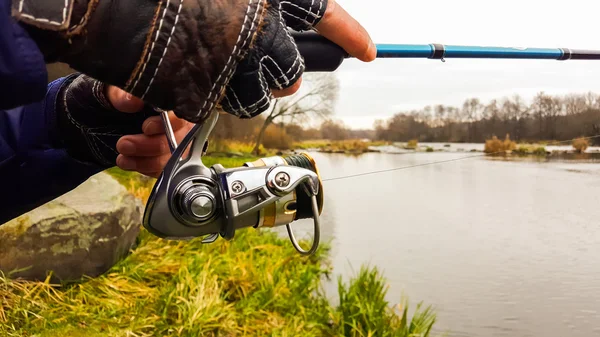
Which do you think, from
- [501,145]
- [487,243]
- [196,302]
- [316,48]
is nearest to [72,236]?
[196,302]

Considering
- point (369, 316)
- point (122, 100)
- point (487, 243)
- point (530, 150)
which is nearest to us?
point (122, 100)

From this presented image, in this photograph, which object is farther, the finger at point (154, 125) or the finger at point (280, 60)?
the finger at point (154, 125)

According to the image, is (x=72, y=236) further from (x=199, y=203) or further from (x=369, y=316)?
(x=199, y=203)

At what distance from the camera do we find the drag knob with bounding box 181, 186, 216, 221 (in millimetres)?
949

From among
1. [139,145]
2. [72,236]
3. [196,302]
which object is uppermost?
[139,145]

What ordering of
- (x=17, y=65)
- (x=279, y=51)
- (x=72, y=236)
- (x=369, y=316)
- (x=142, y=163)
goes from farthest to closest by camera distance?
(x=369, y=316), (x=72, y=236), (x=142, y=163), (x=279, y=51), (x=17, y=65)

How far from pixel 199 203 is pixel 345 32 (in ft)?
1.30

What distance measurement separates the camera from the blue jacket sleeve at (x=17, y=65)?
2.09ft

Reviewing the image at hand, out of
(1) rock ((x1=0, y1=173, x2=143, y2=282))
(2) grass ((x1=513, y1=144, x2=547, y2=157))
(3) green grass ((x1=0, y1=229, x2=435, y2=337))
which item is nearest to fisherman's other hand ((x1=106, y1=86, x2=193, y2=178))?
(3) green grass ((x1=0, y1=229, x2=435, y2=337))

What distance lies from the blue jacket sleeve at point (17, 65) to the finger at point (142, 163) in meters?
Result: 0.61

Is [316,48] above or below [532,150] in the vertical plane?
above

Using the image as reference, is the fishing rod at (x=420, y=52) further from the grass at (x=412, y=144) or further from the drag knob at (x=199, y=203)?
the grass at (x=412, y=144)

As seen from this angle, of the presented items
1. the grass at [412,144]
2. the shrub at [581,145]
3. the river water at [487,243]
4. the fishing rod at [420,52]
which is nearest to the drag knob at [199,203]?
the fishing rod at [420,52]

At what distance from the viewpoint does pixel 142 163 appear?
1327 mm
